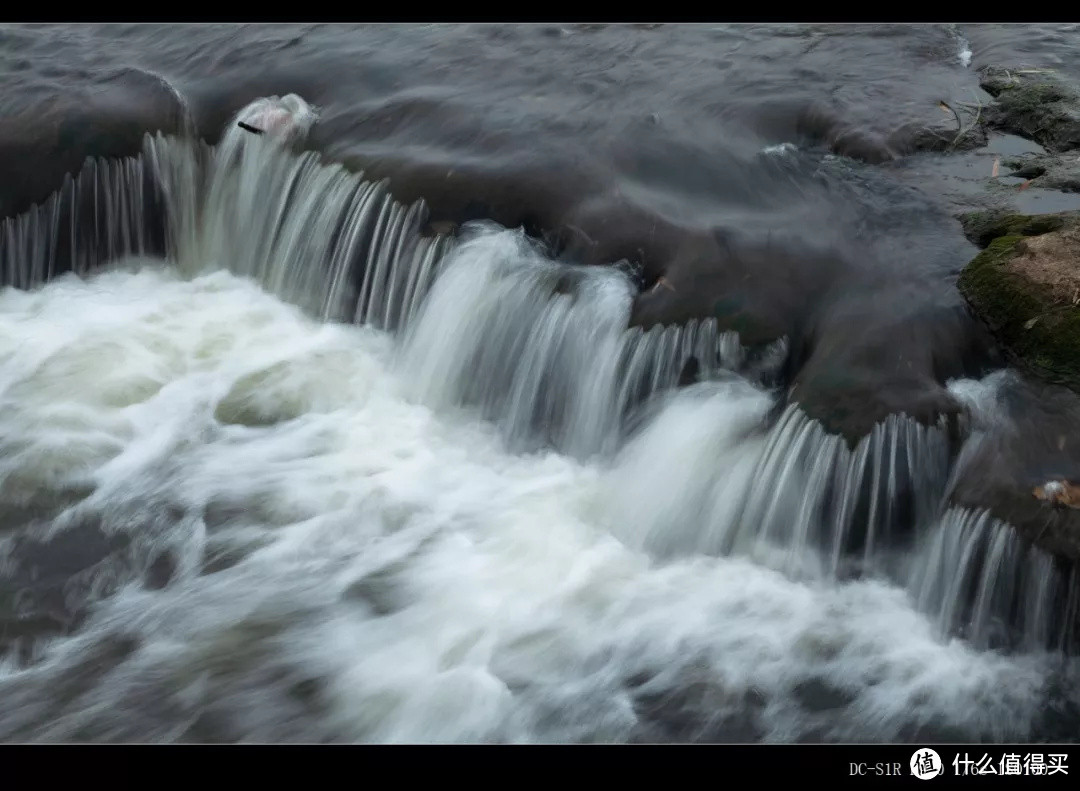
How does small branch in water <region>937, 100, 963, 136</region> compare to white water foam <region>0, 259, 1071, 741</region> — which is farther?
small branch in water <region>937, 100, 963, 136</region>

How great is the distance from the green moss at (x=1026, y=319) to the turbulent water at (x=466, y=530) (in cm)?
32

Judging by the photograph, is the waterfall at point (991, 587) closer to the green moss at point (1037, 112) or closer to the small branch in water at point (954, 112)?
the green moss at point (1037, 112)

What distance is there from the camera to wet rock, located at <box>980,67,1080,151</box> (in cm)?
679

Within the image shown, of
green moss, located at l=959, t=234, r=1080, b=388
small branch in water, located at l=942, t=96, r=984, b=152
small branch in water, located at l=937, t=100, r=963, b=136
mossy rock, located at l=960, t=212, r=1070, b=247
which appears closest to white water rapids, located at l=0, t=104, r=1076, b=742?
green moss, located at l=959, t=234, r=1080, b=388

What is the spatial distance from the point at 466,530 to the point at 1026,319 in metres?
2.72

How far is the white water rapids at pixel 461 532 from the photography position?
4.43m

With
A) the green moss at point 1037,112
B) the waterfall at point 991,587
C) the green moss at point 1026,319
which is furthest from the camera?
the green moss at point 1037,112

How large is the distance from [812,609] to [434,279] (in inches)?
114

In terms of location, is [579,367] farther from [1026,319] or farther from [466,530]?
[1026,319]

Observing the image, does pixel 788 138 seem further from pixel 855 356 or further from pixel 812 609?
pixel 812 609

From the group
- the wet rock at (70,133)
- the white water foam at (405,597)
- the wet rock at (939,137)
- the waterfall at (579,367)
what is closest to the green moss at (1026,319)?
the waterfall at (579,367)

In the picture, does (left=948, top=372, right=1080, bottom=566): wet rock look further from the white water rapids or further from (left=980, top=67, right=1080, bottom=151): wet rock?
(left=980, top=67, right=1080, bottom=151): wet rock

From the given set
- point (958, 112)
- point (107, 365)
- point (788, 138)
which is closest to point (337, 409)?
point (107, 365)

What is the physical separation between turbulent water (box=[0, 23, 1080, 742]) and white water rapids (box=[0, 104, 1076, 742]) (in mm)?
14
